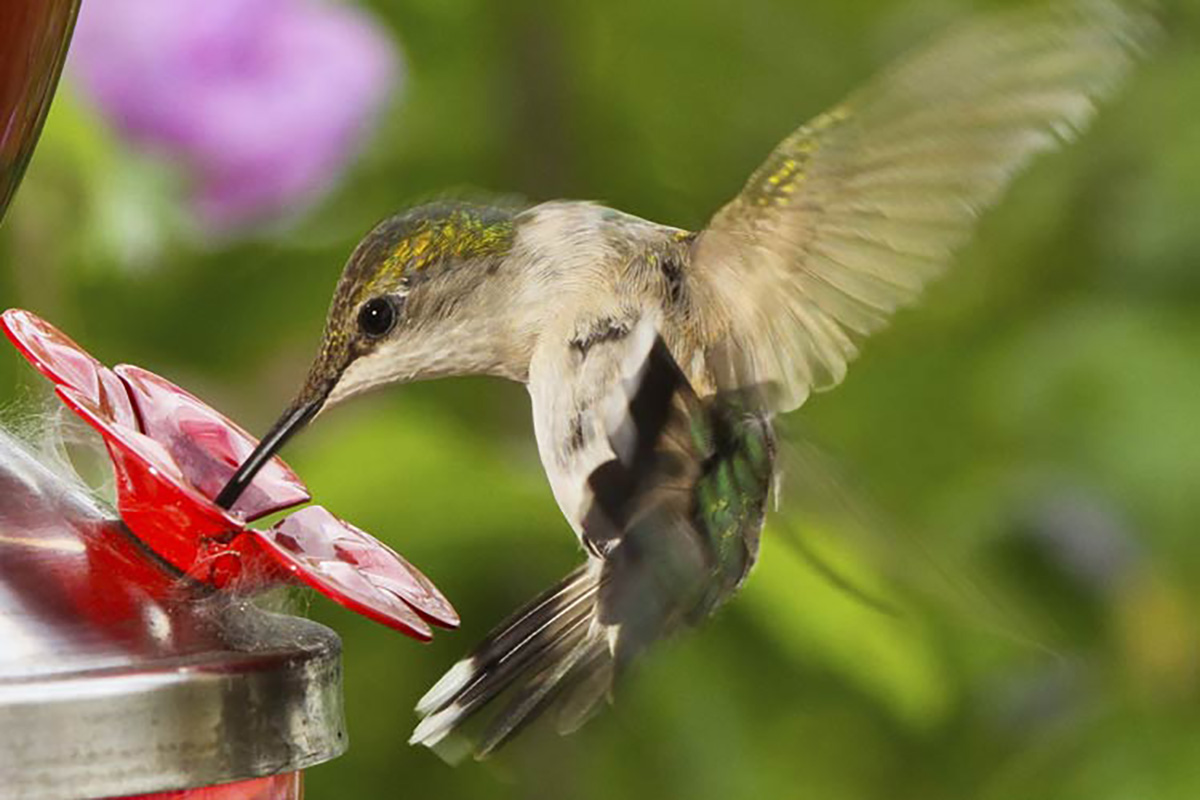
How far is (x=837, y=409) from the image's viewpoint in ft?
7.58

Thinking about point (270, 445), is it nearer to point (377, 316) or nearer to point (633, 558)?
point (377, 316)

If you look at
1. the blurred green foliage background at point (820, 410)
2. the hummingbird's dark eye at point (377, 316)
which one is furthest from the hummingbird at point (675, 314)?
the blurred green foliage background at point (820, 410)

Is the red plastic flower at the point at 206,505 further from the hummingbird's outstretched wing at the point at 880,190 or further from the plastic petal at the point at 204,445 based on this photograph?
the hummingbird's outstretched wing at the point at 880,190

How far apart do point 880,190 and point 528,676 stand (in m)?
0.35

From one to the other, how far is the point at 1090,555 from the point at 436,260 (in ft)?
4.84

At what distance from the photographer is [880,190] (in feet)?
3.96

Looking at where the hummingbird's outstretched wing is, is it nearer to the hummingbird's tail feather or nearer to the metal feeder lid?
the hummingbird's tail feather

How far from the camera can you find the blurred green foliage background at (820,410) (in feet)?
6.53

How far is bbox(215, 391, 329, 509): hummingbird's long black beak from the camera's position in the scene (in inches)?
37.9

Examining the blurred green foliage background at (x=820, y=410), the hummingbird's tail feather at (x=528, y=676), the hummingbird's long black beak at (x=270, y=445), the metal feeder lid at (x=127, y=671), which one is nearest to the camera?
the metal feeder lid at (x=127, y=671)

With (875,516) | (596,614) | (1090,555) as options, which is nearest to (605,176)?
(1090,555)

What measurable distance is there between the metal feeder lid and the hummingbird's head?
0.07 m

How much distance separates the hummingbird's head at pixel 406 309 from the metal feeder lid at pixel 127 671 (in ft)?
0.24

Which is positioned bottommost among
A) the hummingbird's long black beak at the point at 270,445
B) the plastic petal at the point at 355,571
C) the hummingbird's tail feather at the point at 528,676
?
the hummingbird's tail feather at the point at 528,676
